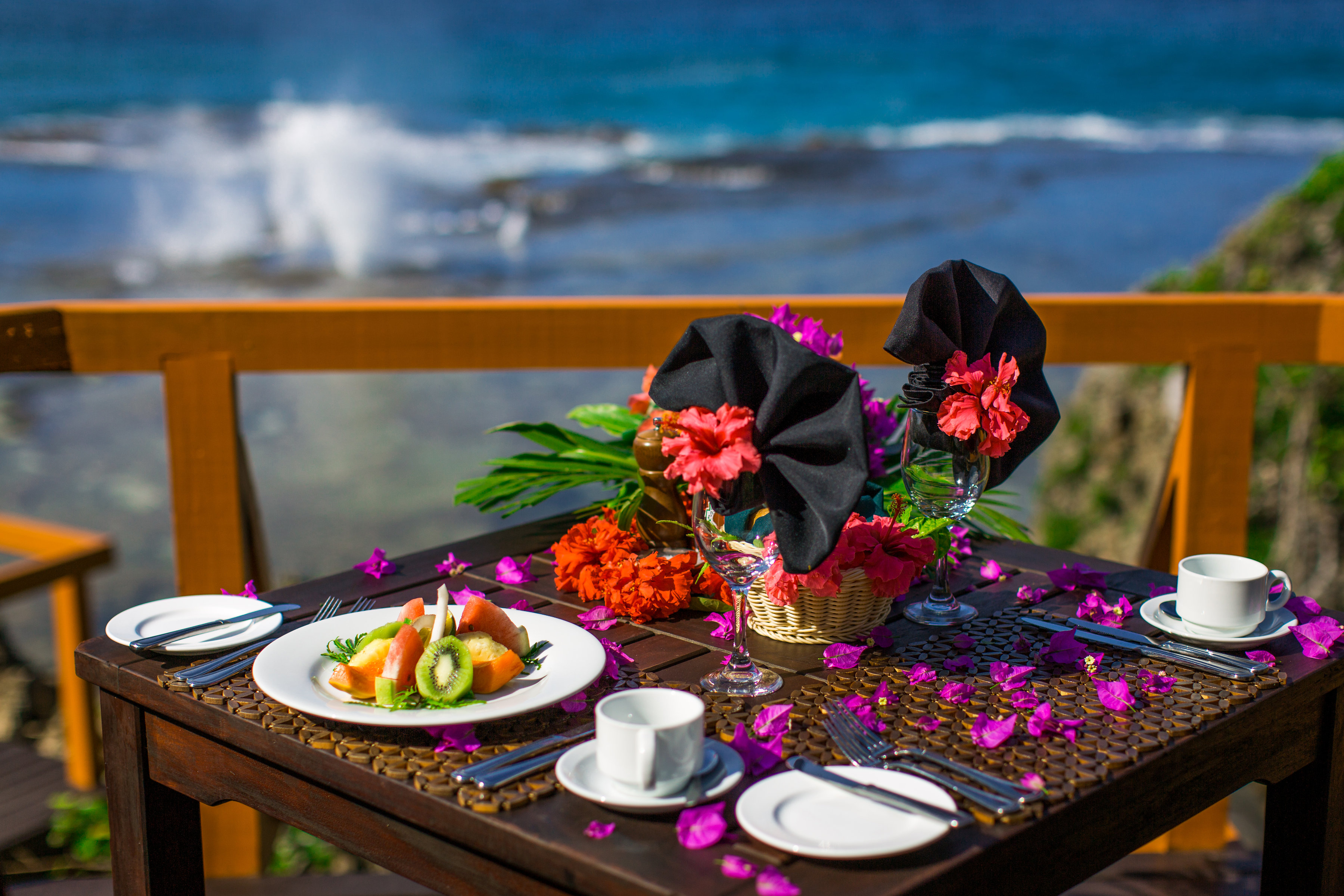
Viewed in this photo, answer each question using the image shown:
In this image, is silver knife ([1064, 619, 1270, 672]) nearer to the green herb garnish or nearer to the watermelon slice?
the watermelon slice

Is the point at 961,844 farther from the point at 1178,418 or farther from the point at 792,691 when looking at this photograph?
the point at 1178,418

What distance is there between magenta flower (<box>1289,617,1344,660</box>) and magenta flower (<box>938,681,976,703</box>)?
1.24ft

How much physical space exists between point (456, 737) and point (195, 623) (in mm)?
419

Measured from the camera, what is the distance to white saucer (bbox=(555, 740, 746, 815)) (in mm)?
828

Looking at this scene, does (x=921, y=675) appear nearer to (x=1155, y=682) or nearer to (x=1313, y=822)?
(x=1155, y=682)

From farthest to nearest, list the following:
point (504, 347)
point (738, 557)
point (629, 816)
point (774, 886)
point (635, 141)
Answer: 1. point (635, 141)
2. point (504, 347)
3. point (738, 557)
4. point (629, 816)
5. point (774, 886)

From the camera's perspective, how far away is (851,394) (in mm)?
991

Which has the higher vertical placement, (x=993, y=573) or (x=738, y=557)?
(x=738, y=557)

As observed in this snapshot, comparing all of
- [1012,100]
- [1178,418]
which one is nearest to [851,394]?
[1178,418]

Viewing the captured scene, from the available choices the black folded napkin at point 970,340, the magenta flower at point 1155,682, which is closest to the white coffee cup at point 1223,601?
the magenta flower at point 1155,682

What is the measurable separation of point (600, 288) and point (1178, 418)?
9829 millimetres

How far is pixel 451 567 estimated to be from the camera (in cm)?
145

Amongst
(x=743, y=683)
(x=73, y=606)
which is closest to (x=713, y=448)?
(x=743, y=683)

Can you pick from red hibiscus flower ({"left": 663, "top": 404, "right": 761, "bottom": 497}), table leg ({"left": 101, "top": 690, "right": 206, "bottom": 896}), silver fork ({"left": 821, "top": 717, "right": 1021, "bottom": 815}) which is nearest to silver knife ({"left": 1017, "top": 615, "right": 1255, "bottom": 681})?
silver fork ({"left": 821, "top": 717, "right": 1021, "bottom": 815})
